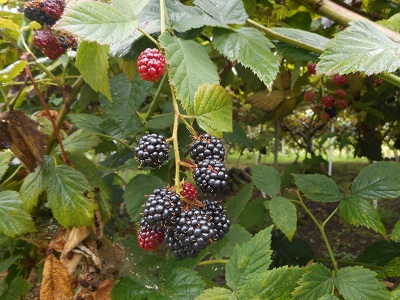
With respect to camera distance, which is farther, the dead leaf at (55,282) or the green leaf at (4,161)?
the green leaf at (4,161)

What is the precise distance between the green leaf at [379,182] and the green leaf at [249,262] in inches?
15.7

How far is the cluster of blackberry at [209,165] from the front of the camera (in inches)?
25.5

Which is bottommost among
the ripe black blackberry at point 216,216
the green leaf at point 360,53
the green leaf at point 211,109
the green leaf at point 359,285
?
the green leaf at point 359,285

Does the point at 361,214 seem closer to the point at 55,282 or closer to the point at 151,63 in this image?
the point at 151,63

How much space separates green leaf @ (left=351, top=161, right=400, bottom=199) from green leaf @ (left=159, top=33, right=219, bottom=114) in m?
0.54

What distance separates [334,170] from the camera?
6.77 m

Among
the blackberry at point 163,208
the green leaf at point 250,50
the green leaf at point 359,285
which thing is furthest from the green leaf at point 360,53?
the green leaf at point 359,285

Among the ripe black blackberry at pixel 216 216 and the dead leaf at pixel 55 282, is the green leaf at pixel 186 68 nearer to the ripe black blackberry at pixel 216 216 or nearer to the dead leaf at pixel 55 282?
the ripe black blackberry at pixel 216 216

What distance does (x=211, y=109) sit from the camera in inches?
26.4

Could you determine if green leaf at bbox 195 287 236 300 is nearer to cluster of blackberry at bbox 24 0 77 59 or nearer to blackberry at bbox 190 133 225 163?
blackberry at bbox 190 133 225 163

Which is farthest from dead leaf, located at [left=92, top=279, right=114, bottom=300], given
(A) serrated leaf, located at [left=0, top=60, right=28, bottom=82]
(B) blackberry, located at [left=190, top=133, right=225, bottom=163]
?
(A) serrated leaf, located at [left=0, top=60, right=28, bottom=82]

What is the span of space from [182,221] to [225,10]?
487mm

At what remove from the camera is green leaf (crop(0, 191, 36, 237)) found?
0.89 m

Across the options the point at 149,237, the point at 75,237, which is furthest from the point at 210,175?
the point at 75,237
